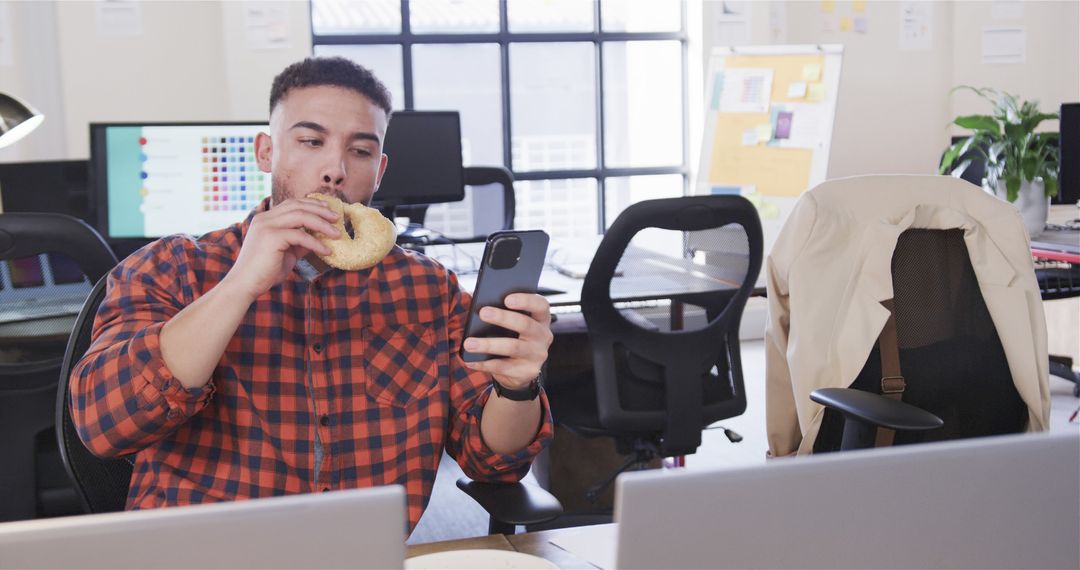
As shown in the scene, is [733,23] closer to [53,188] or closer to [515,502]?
[53,188]

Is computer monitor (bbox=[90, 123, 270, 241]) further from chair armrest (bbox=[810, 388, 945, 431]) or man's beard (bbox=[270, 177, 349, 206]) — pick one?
chair armrest (bbox=[810, 388, 945, 431])

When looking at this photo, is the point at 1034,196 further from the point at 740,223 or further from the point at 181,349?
the point at 181,349

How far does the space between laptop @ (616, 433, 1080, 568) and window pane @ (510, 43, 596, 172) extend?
5.34m

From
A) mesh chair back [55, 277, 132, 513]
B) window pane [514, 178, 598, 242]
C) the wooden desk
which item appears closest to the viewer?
the wooden desk

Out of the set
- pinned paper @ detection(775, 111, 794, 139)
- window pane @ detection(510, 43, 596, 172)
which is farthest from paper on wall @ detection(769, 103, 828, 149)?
window pane @ detection(510, 43, 596, 172)

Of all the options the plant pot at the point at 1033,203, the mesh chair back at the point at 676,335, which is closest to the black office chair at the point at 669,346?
the mesh chair back at the point at 676,335

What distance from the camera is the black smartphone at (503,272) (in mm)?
1074

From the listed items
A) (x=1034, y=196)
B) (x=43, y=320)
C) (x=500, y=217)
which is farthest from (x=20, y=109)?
(x=1034, y=196)

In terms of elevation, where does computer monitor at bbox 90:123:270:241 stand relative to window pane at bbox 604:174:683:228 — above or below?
above

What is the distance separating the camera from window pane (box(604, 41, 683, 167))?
5918mm

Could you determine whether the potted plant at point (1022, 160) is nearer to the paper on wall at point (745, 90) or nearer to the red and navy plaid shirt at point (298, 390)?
the paper on wall at point (745, 90)

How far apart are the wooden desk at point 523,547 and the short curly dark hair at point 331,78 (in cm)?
74

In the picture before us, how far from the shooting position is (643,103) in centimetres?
602

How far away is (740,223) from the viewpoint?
2586mm
